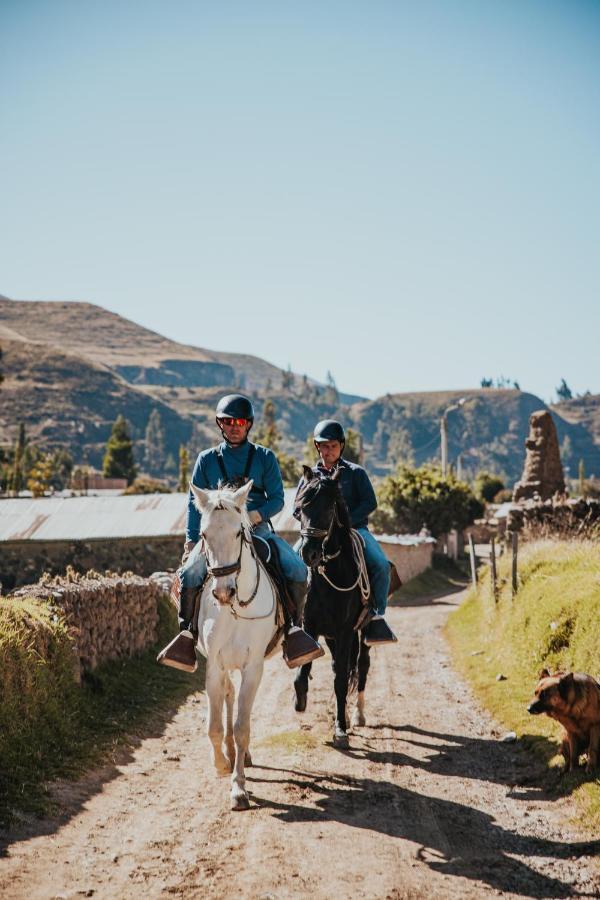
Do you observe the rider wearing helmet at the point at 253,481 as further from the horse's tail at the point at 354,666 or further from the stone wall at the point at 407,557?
the stone wall at the point at 407,557

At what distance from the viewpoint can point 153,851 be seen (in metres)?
6.84

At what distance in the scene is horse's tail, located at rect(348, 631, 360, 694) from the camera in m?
11.6

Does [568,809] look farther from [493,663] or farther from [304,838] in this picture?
[493,663]

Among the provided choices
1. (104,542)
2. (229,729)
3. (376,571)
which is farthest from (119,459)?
(229,729)

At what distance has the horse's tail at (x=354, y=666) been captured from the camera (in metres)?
11.6

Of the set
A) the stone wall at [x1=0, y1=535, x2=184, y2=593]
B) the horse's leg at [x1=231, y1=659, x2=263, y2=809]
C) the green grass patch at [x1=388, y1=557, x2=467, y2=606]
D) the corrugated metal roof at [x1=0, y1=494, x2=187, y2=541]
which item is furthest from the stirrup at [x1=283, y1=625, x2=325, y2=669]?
the stone wall at [x1=0, y1=535, x2=184, y2=593]

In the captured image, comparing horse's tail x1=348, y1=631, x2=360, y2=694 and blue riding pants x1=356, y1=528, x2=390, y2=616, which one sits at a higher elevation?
blue riding pants x1=356, y1=528, x2=390, y2=616

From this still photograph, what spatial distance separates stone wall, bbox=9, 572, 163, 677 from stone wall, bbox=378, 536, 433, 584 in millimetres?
21571

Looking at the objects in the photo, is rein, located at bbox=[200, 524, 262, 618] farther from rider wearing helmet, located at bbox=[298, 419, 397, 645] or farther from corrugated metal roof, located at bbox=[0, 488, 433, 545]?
corrugated metal roof, located at bbox=[0, 488, 433, 545]

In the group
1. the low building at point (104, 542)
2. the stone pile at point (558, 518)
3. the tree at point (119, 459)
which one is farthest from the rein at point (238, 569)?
the tree at point (119, 459)

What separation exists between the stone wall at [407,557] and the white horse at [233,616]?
28966 mm

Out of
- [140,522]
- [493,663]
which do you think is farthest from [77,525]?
[493,663]

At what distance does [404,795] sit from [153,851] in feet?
9.22

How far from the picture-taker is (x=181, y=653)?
8.73m
